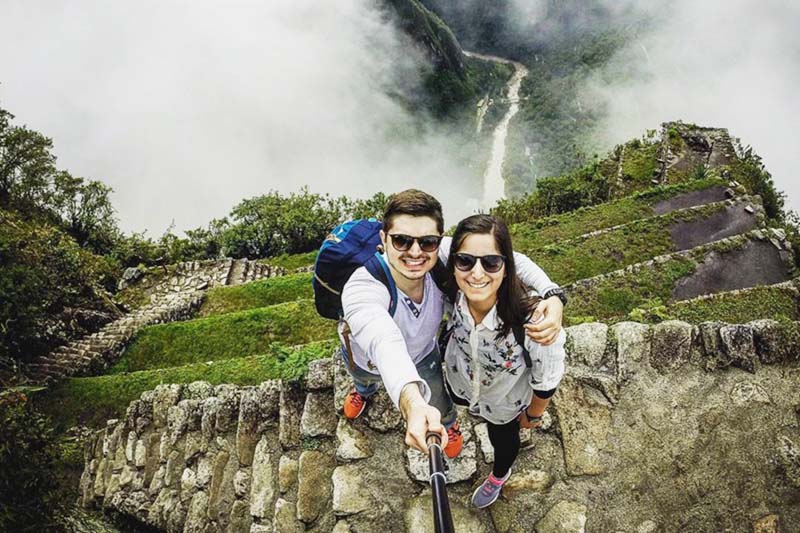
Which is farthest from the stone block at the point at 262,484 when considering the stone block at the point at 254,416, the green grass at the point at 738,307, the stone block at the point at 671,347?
the green grass at the point at 738,307

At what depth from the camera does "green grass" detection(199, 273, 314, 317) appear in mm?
18156

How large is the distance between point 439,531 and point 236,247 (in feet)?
104

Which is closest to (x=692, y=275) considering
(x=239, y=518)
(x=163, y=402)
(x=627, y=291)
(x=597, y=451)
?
(x=627, y=291)

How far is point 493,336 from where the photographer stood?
261cm

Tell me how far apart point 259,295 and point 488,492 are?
53.9ft

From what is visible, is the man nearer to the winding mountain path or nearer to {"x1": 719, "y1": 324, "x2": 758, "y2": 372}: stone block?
{"x1": 719, "y1": 324, "x2": 758, "y2": 372}: stone block

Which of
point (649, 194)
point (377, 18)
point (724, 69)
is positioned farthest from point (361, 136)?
point (649, 194)

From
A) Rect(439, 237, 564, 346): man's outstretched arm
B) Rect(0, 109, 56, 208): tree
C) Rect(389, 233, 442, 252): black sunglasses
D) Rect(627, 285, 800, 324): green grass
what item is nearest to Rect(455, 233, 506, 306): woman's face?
Rect(389, 233, 442, 252): black sunglasses

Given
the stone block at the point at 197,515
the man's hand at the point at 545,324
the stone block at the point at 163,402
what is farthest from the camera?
the stone block at the point at 163,402

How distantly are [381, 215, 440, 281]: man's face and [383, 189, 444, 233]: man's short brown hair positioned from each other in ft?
0.08

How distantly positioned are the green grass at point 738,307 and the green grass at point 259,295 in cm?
1338

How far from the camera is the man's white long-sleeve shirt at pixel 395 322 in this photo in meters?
2.17

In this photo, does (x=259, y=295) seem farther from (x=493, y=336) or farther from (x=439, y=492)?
(x=439, y=492)

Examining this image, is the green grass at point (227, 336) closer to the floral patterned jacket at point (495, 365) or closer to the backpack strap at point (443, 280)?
the floral patterned jacket at point (495, 365)
